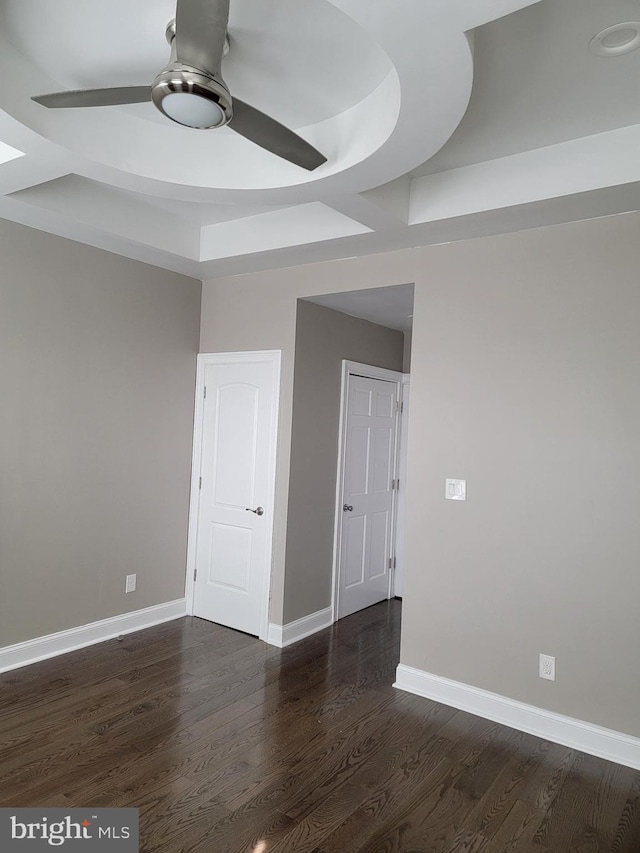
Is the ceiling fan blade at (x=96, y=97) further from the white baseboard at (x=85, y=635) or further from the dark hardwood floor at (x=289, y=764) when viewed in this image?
the white baseboard at (x=85, y=635)

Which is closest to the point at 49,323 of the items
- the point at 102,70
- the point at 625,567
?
the point at 102,70

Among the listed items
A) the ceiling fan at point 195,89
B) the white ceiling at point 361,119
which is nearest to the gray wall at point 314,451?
the white ceiling at point 361,119

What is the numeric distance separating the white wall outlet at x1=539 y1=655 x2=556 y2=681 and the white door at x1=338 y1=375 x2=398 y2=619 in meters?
1.88

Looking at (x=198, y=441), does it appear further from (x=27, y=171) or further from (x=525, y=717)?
(x=525, y=717)

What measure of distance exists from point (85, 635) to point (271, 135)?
3276mm

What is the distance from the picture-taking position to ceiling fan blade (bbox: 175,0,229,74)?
1.57 m

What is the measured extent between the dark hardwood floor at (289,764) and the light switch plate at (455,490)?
1.15 m

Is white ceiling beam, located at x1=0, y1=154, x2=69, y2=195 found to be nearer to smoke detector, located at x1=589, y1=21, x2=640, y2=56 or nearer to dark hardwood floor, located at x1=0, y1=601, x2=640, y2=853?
smoke detector, located at x1=589, y1=21, x2=640, y2=56

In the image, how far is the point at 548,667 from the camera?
2.97 m

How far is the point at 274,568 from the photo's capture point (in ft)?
13.4

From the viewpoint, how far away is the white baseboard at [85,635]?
3.49 metres

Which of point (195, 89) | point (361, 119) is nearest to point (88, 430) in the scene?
point (361, 119)

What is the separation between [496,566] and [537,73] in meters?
2.28

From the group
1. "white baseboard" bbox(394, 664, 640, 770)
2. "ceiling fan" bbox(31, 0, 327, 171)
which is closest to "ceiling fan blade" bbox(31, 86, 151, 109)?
"ceiling fan" bbox(31, 0, 327, 171)
